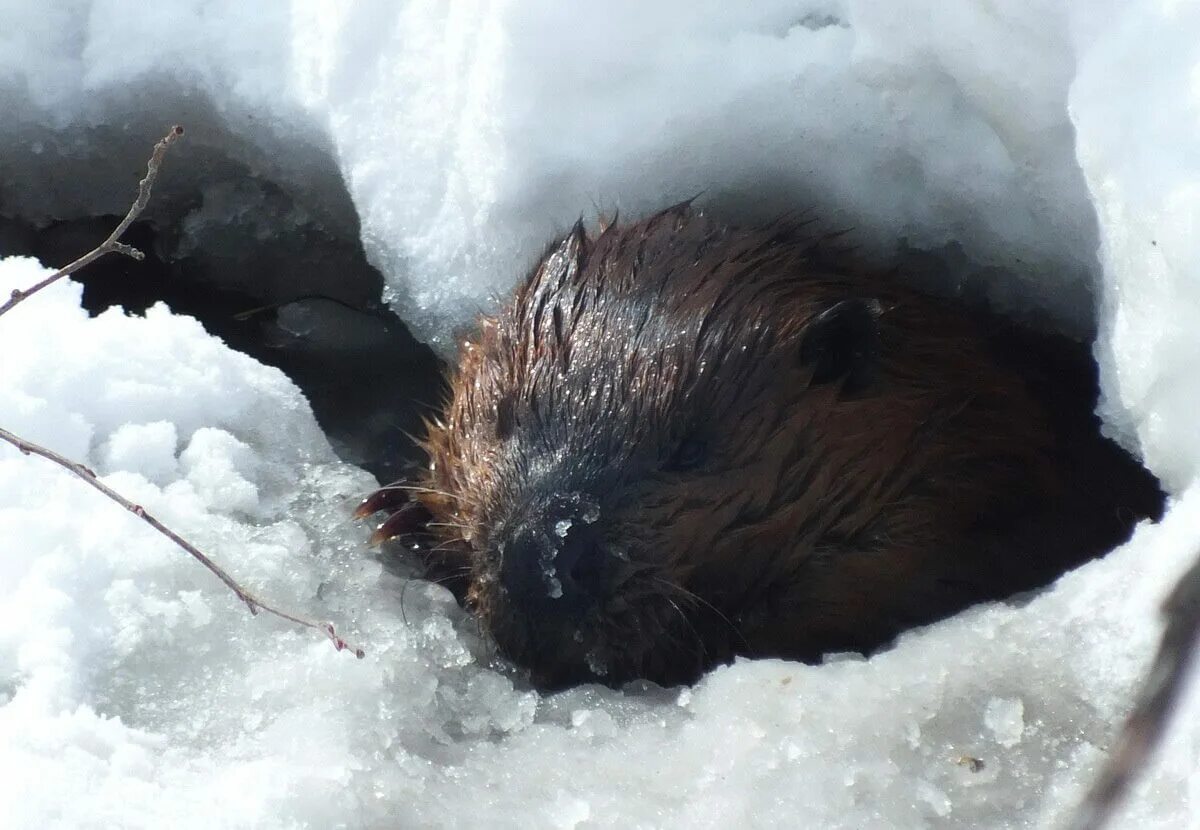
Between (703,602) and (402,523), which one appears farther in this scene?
(402,523)

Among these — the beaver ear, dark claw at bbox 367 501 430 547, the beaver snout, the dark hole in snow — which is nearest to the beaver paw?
dark claw at bbox 367 501 430 547

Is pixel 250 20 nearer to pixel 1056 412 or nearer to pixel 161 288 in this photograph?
pixel 161 288

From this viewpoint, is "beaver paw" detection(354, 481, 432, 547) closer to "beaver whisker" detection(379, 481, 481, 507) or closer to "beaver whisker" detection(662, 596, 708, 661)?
"beaver whisker" detection(379, 481, 481, 507)

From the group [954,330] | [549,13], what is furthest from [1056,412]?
[549,13]

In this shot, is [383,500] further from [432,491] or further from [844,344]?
[844,344]

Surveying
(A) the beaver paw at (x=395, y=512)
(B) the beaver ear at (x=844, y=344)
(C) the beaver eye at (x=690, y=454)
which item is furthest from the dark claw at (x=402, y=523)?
(B) the beaver ear at (x=844, y=344)

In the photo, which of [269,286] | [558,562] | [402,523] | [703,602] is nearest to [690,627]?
[703,602]
